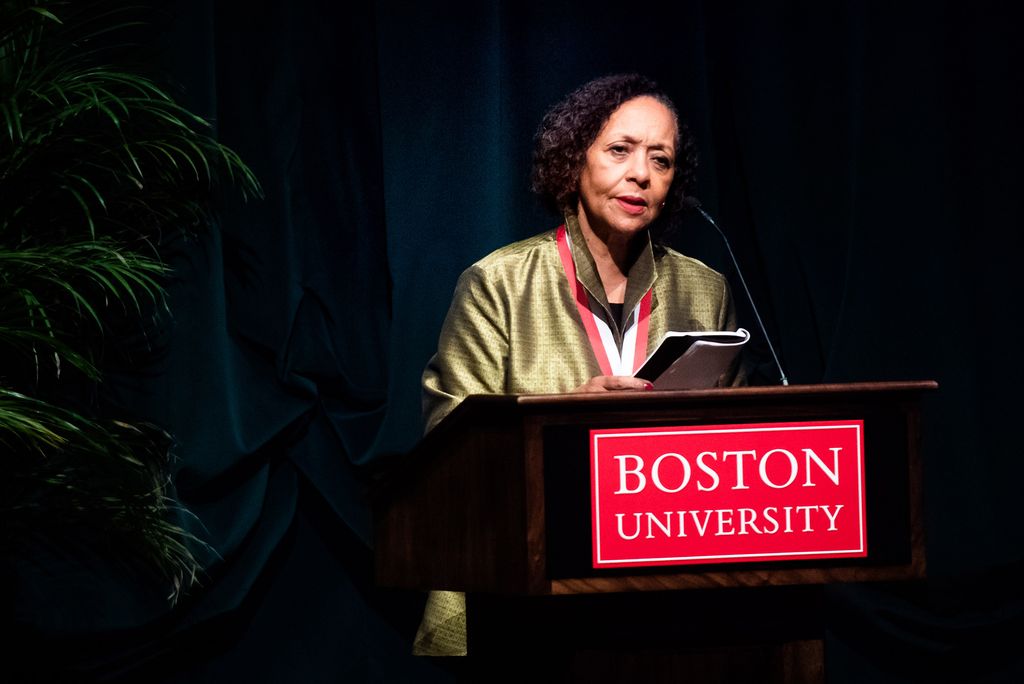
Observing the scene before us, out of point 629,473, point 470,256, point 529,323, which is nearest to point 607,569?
point 629,473

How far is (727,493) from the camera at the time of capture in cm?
132

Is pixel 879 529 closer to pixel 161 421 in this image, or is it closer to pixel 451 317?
pixel 451 317

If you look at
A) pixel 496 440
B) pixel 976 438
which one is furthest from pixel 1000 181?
pixel 496 440

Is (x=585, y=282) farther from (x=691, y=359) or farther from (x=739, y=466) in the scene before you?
(x=739, y=466)

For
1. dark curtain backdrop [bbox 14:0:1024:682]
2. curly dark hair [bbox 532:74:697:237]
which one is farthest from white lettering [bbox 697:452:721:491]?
dark curtain backdrop [bbox 14:0:1024:682]

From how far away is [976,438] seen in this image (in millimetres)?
2895

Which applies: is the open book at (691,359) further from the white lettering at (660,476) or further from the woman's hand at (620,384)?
the white lettering at (660,476)

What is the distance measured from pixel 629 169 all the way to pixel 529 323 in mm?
316

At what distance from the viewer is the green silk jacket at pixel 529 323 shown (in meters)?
1.89

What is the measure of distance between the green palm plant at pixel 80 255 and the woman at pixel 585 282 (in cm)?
68

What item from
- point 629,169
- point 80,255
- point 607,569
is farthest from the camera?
point 80,255

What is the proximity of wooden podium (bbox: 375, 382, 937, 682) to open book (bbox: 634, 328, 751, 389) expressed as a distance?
0.54ft

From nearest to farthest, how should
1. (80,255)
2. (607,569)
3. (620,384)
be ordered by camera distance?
(607,569)
(620,384)
(80,255)

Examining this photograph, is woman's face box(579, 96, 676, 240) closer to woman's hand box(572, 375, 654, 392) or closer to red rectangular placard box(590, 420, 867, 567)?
woman's hand box(572, 375, 654, 392)
